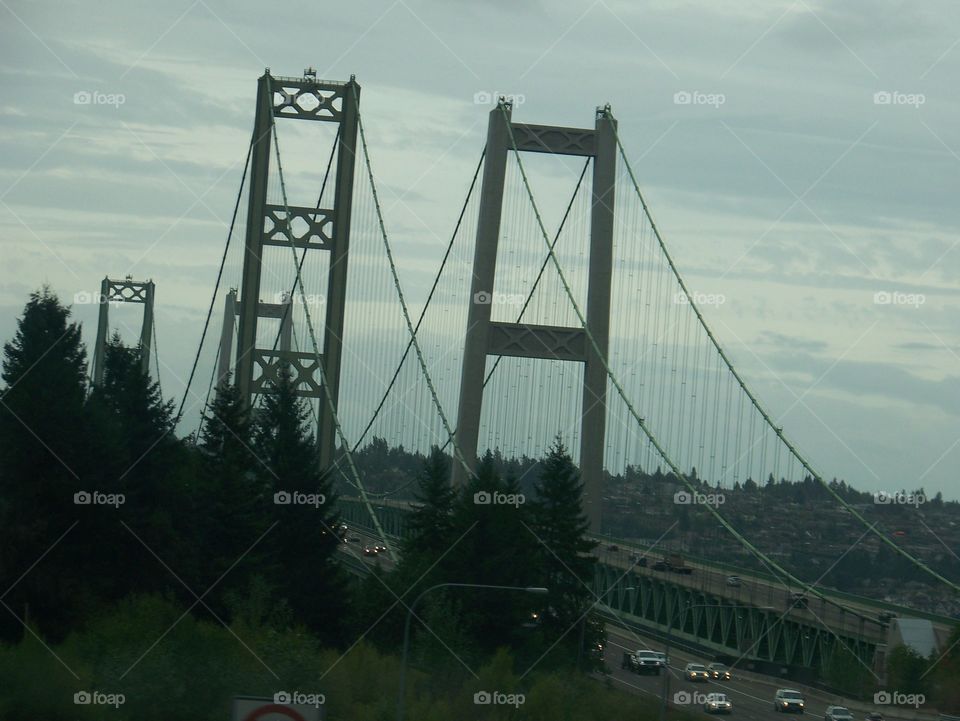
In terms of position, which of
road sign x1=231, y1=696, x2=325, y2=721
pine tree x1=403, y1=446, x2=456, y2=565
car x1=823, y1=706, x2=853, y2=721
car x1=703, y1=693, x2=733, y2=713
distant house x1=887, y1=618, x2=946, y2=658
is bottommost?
car x1=823, y1=706, x2=853, y2=721

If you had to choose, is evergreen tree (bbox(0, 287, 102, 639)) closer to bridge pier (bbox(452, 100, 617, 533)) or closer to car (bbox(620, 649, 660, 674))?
bridge pier (bbox(452, 100, 617, 533))

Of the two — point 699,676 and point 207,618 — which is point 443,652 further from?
point 699,676

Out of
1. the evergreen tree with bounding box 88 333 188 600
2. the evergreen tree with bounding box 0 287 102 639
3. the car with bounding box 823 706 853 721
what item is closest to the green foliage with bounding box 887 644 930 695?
the car with bounding box 823 706 853 721

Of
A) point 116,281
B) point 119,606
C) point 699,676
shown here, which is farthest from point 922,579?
point 116,281

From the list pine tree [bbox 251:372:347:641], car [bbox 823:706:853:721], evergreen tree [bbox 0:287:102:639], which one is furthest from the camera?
pine tree [bbox 251:372:347:641]

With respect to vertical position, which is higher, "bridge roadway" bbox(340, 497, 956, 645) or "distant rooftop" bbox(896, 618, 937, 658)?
"bridge roadway" bbox(340, 497, 956, 645)

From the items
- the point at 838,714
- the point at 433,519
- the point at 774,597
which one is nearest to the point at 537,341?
the point at 433,519

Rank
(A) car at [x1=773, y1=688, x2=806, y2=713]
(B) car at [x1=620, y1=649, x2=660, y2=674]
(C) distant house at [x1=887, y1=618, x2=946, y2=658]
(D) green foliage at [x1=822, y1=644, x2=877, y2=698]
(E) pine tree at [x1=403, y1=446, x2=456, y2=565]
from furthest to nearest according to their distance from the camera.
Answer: (B) car at [x1=620, y1=649, x2=660, y2=674], (D) green foliage at [x1=822, y1=644, x2=877, y2=698], (E) pine tree at [x1=403, y1=446, x2=456, y2=565], (A) car at [x1=773, y1=688, x2=806, y2=713], (C) distant house at [x1=887, y1=618, x2=946, y2=658]
